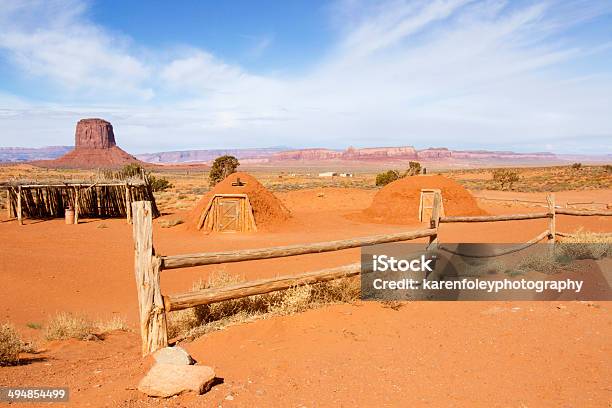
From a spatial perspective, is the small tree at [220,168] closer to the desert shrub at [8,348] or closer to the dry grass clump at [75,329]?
the dry grass clump at [75,329]

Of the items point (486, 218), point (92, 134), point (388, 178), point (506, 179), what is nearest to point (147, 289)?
point (486, 218)

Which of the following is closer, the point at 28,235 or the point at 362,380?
the point at 362,380

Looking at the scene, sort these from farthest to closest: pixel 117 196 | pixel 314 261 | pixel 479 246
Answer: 1. pixel 117 196
2. pixel 314 261
3. pixel 479 246

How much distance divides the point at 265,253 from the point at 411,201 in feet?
51.0

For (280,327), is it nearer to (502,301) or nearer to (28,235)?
(502,301)

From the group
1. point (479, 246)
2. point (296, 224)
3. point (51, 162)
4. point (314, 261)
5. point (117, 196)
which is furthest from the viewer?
point (51, 162)

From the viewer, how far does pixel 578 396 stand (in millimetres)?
3611

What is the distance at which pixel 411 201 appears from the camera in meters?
19.9

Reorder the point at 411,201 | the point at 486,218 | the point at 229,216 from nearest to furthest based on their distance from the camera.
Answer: the point at 486,218 < the point at 229,216 < the point at 411,201

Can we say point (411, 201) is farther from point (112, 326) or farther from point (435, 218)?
point (112, 326)

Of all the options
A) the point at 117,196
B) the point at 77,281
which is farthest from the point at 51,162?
the point at 77,281

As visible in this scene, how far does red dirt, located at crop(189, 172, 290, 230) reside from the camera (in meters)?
17.0

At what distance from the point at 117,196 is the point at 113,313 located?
575 inches

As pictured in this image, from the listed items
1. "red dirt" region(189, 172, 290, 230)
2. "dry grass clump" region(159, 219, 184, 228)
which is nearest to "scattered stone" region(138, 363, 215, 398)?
"red dirt" region(189, 172, 290, 230)
